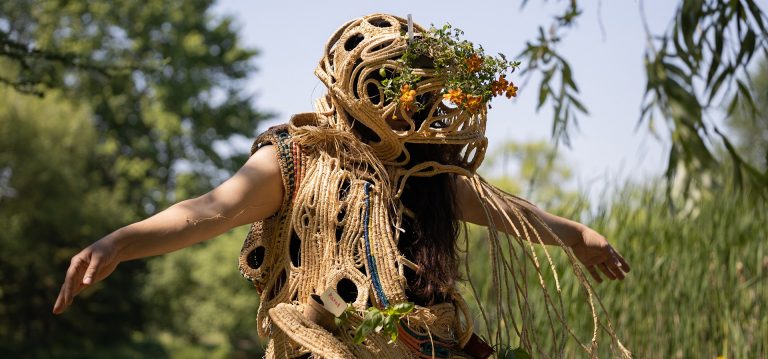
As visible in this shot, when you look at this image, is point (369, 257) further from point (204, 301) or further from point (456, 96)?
point (204, 301)

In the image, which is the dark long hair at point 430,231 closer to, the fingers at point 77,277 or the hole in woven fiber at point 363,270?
the hole in woven fiber at point 363,270

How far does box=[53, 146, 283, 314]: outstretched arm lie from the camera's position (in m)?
2.09

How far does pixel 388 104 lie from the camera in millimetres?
2471

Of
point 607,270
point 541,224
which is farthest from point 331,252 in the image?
point 607,270

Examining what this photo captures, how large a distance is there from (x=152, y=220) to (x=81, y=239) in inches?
780

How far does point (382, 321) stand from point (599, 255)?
40.6 inches

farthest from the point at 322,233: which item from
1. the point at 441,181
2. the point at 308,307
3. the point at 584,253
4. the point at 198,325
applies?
the point at 198,325

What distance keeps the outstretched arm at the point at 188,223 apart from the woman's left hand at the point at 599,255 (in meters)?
1.01

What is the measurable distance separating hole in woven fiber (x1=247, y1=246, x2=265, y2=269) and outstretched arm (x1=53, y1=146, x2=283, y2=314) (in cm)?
13

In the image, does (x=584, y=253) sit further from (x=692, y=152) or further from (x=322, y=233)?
(x=692, y=152)

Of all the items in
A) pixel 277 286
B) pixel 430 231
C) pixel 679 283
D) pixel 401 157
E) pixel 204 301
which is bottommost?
pixel 204 301

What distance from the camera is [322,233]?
243 centimetres

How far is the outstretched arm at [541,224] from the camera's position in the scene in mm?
2764

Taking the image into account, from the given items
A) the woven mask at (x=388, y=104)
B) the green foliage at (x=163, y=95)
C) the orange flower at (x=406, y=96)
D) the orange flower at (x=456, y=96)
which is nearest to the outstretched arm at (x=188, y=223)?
the woven mask at (x=388, y=104)
